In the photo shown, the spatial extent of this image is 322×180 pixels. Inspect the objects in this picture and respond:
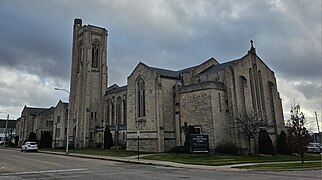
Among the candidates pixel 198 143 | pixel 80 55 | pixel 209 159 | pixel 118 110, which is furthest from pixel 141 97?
pixel 80 55

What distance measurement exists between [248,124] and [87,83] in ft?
119

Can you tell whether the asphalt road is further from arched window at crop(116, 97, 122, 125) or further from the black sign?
arched window at crop(116, 97, 122, 125)

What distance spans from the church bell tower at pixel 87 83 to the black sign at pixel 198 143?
32378 mm

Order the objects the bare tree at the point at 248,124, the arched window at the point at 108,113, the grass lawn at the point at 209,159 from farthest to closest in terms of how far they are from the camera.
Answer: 1. the arched window at the point at 108,113
2. the bare tree at the point at 248,124
3. the grass lawn at the point at 209,159

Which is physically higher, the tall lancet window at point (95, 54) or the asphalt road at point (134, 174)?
the tall lancet window at point (95, 54)

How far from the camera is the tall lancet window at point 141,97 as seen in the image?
4347 centimetres

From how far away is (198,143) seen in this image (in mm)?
31344

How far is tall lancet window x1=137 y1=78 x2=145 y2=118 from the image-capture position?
4347cm

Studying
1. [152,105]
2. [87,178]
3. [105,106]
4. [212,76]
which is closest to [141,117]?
[152,105]

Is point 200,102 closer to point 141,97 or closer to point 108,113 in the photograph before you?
point 141,97

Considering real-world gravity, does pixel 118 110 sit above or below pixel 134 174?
above

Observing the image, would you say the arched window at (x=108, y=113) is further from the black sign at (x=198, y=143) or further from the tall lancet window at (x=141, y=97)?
the black sign at (x=198, y=143)

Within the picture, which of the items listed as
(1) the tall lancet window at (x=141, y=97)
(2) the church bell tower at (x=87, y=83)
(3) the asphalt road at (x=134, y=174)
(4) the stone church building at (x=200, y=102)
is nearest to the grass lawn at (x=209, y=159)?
(4) the stone church building at (x=200, y=102)

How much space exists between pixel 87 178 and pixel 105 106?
4777 centimetres
